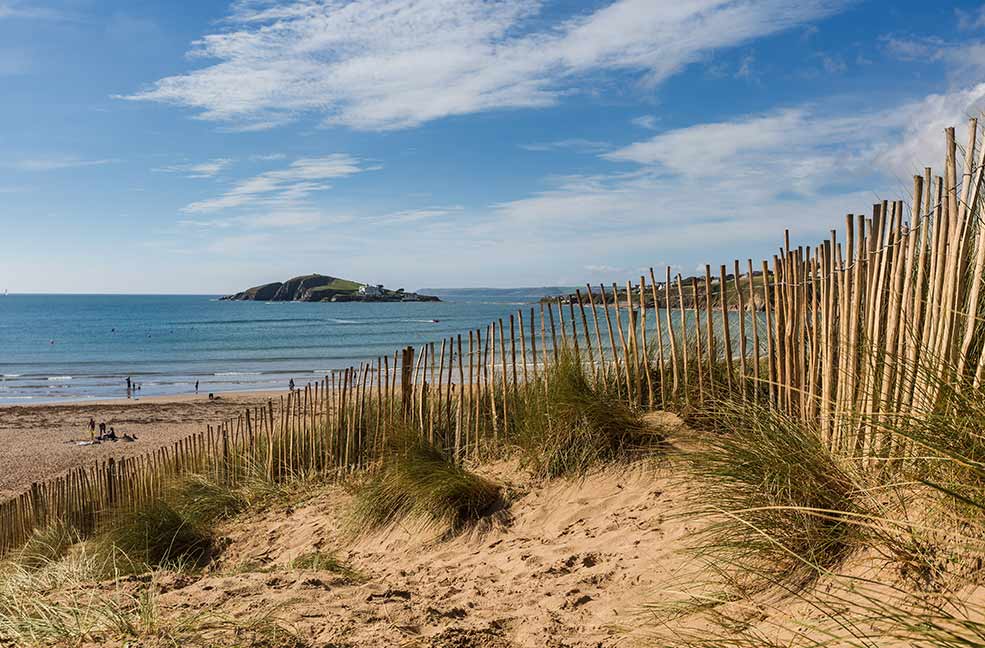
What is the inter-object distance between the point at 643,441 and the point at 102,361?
43.2 m

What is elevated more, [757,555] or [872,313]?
[872,313]

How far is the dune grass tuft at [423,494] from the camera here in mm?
5523

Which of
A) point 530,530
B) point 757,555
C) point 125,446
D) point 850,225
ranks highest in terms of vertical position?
point 850,225

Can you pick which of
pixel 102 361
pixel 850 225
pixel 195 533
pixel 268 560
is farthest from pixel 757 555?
pixel 102 361

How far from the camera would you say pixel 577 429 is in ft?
18.4

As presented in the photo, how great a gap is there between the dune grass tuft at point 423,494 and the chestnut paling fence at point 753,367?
0.77 metres

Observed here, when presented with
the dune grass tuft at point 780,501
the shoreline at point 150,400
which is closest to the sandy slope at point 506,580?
the dune grass tuft at point 780,501

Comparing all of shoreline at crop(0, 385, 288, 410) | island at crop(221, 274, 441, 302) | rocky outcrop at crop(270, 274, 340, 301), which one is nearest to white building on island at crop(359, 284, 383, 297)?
island at crop(221, 274, 441, 302)

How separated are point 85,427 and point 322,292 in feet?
416

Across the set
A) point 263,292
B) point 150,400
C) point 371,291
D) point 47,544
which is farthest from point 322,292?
point 47,544

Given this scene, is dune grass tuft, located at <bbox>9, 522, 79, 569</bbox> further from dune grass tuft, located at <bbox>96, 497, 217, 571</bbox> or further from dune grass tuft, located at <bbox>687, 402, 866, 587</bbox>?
dune grass tuft, located at <bbox>687, 402, 866, 587</bbox>

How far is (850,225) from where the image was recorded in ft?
13.8

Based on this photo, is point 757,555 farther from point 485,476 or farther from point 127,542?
point 127,542

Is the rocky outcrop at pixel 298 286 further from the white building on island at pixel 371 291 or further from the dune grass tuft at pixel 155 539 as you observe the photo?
the dune grass tuft at pixel 155 539
